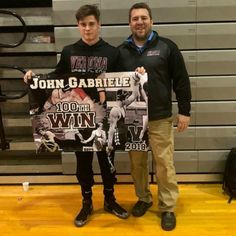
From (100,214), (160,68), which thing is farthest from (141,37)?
(100,214)

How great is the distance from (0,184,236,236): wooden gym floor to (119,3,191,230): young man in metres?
A: 0.17

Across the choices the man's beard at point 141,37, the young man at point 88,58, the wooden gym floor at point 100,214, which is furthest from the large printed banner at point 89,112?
the wooden gym floor at point 100,214

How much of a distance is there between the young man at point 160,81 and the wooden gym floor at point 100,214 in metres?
0.17

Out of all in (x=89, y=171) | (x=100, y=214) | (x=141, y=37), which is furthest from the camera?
(x=100, y=214)

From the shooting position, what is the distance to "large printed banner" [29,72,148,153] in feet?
7.44

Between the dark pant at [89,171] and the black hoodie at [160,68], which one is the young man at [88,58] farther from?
the black hoodie at [160,68]

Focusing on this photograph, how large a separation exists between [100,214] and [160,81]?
106 cm

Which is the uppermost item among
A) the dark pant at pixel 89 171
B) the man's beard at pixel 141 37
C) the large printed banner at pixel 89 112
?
the man's beard at pixel 141 37

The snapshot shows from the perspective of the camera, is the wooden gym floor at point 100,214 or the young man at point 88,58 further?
the wooden gym floor at point 100,214

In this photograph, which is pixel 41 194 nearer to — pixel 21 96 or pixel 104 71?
pixel 21 96

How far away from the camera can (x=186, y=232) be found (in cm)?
242

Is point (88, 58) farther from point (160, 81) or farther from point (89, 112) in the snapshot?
point (160, 81)

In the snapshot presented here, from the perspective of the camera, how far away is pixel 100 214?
2678 millimetres

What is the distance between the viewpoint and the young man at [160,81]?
2.26 metres
